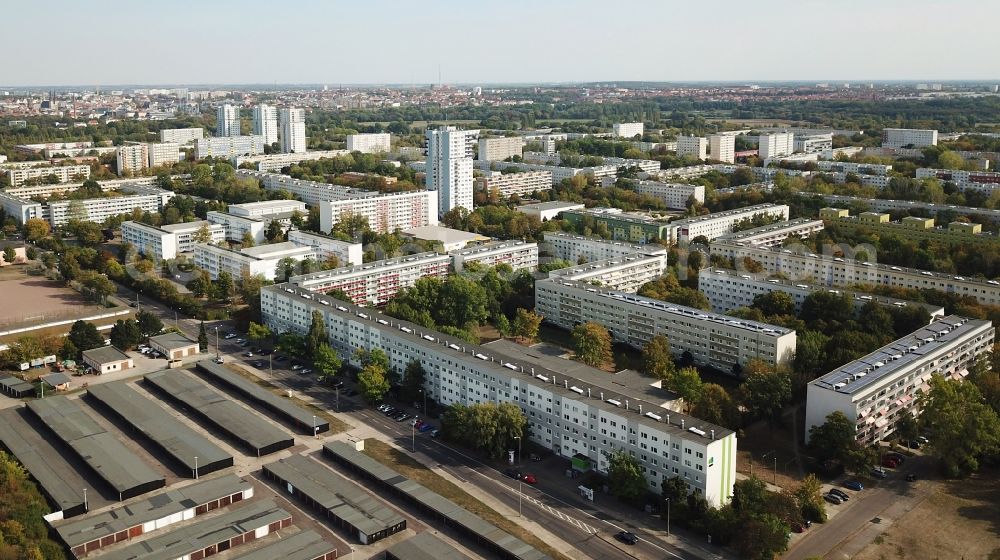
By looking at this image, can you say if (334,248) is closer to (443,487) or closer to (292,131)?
(443,487)

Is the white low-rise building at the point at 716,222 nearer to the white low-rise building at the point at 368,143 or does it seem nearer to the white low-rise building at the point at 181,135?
the white low-rise building at the point at 368,143

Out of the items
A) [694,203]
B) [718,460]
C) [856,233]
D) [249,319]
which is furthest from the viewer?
[694,203]

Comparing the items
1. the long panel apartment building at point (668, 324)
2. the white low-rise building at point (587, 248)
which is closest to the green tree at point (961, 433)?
the long panel apartment building at point (668, 324)

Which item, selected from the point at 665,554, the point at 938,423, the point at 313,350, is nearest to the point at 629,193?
the point at 313,350

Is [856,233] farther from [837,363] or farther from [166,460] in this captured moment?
[166,460]

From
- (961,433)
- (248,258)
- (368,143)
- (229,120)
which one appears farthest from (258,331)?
(229,120)
